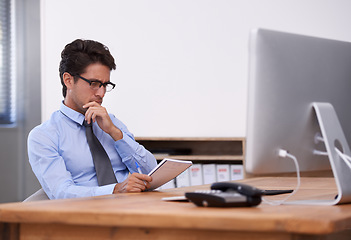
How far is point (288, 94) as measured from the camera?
1440 millimetres

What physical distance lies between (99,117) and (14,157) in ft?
8.92

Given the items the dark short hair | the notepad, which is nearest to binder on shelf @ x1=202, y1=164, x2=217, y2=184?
the dark short hair

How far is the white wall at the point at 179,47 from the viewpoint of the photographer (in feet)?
13.5

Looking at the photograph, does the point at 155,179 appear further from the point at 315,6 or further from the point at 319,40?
the point at 315,6

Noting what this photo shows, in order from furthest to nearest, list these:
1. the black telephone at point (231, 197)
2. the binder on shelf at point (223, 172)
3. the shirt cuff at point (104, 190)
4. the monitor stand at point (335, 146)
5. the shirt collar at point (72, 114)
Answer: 1. the binder on shelf at point (223, 172)
2. the shirt collar at point (72, 114)
3. the shirt cuff at point (104, 190)
4. the monitor stand at point (335, 146)
5. the black telephone at point (231, 197)

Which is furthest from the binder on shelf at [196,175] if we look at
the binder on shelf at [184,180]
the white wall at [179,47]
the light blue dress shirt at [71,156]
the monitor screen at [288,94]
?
the monitor screen at [288,94]

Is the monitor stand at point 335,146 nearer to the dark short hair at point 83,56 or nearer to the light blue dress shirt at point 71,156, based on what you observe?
the light blue dress shirt at point 71,156

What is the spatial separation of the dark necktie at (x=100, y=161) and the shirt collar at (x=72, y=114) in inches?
2.2

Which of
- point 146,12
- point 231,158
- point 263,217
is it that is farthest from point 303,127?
point 146,12

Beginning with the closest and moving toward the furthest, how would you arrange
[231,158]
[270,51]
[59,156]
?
[270,51]
[59,156]
[231,158]

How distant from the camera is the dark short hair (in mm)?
2420

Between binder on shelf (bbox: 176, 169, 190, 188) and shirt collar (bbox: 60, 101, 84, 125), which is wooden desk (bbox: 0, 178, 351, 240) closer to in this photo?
shirt collar (bbox: 60, 101, 84, 125)

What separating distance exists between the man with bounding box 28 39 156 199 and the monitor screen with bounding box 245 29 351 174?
2.76ft

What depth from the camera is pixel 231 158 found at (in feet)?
12.6
